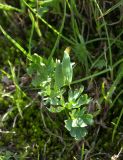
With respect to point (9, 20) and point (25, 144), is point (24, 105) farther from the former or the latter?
point (9, 20)

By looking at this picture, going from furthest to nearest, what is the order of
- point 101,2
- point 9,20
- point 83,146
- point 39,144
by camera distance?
1. point 9,20
2. point 101,2
3. point 39,144
4. point 83,146

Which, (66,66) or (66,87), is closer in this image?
(66,66)

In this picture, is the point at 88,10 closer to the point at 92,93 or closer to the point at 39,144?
the point at 92,93

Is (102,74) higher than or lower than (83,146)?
higher

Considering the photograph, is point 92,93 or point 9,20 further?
point 9,20

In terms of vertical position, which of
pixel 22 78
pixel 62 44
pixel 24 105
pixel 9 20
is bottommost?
pixel 24 105

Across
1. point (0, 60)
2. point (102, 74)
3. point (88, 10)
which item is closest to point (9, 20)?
point (0, 60)

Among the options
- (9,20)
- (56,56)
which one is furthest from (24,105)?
(9,20)

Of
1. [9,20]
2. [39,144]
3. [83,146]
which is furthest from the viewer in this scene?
[9,20]
